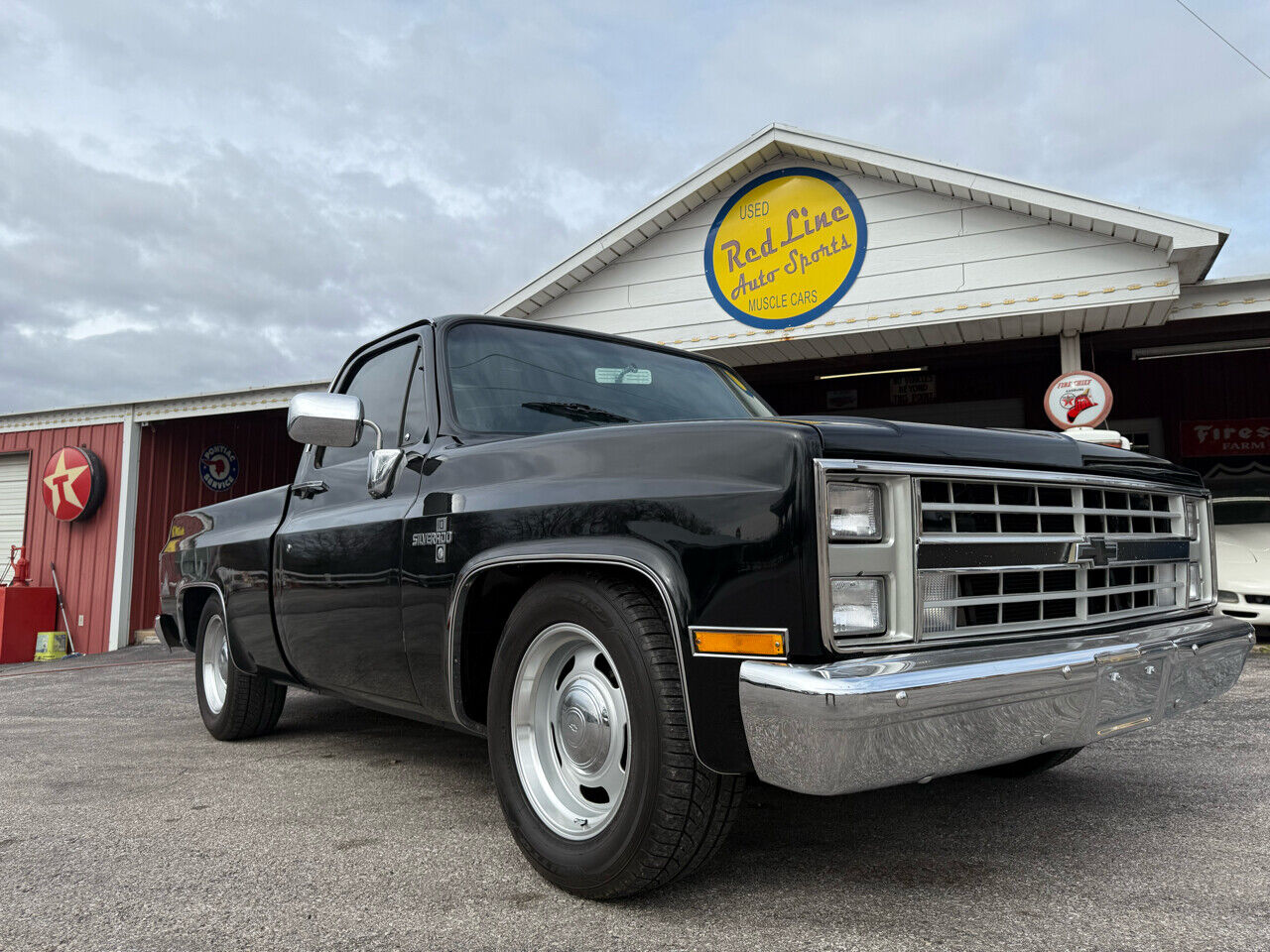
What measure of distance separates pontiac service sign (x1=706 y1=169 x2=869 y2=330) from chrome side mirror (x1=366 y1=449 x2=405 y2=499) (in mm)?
6761

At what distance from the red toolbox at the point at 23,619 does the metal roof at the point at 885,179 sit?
28.0 ft

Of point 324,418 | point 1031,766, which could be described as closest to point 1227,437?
point 1031,766

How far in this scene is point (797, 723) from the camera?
6.19 feet

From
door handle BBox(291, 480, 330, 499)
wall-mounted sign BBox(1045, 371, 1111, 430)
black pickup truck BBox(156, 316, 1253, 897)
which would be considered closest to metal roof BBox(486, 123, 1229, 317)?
wall-mounted sign BBox(1045, 371, 1111, 430)

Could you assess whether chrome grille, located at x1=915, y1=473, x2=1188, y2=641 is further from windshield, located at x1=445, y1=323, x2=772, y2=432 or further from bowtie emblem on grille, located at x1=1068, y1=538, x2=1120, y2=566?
windshield, located at x1=445, y1=323, x2=772, y2=432

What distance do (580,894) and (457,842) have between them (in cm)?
68

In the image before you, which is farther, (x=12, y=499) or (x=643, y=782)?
(x=12, y=499)

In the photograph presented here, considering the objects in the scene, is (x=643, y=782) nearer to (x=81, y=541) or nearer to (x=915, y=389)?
(x=915, y=389)

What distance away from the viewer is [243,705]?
4.63 metres

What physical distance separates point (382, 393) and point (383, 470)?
55 centimetres

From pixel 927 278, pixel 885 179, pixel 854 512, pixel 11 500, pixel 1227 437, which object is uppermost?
pixel 885 179

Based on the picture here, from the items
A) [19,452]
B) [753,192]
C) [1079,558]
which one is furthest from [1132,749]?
[19,452]

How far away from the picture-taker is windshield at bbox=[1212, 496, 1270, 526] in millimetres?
9062

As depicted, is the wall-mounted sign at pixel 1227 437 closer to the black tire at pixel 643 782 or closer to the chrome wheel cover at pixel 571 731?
the chrome wheel cover at pixel 571 731
